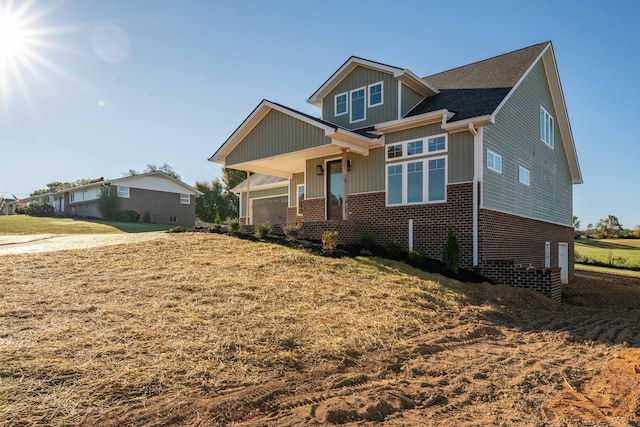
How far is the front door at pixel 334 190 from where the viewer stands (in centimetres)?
1534

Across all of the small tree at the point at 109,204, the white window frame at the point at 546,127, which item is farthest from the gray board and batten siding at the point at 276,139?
the small tree at the point at 109,204

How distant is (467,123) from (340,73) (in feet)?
18.4

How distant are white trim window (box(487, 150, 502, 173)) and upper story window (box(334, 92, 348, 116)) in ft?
18.4

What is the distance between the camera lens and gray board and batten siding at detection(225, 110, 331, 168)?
533 inches

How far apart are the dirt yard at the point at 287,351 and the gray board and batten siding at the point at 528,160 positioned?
4765mm

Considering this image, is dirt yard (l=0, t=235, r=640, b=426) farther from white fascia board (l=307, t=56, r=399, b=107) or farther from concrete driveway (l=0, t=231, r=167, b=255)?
white fascia board (l=307, t=56, r=399, b=107)

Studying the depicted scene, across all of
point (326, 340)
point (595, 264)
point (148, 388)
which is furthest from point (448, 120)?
point (595, 264)

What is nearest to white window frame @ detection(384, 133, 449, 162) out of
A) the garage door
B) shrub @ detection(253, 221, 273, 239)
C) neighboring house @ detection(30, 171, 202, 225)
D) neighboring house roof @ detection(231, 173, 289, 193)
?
A: shrub @ detection(253, 221, 273, 239)

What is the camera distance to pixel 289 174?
59.9 ft

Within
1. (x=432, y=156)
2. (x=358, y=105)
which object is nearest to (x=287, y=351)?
(x=432, y=156)

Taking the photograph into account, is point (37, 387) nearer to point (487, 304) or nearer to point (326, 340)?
point (326, 340)

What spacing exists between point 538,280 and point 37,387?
10872 millimetres

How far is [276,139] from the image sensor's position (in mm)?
14758

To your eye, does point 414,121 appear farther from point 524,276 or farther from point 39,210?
point 39,210
